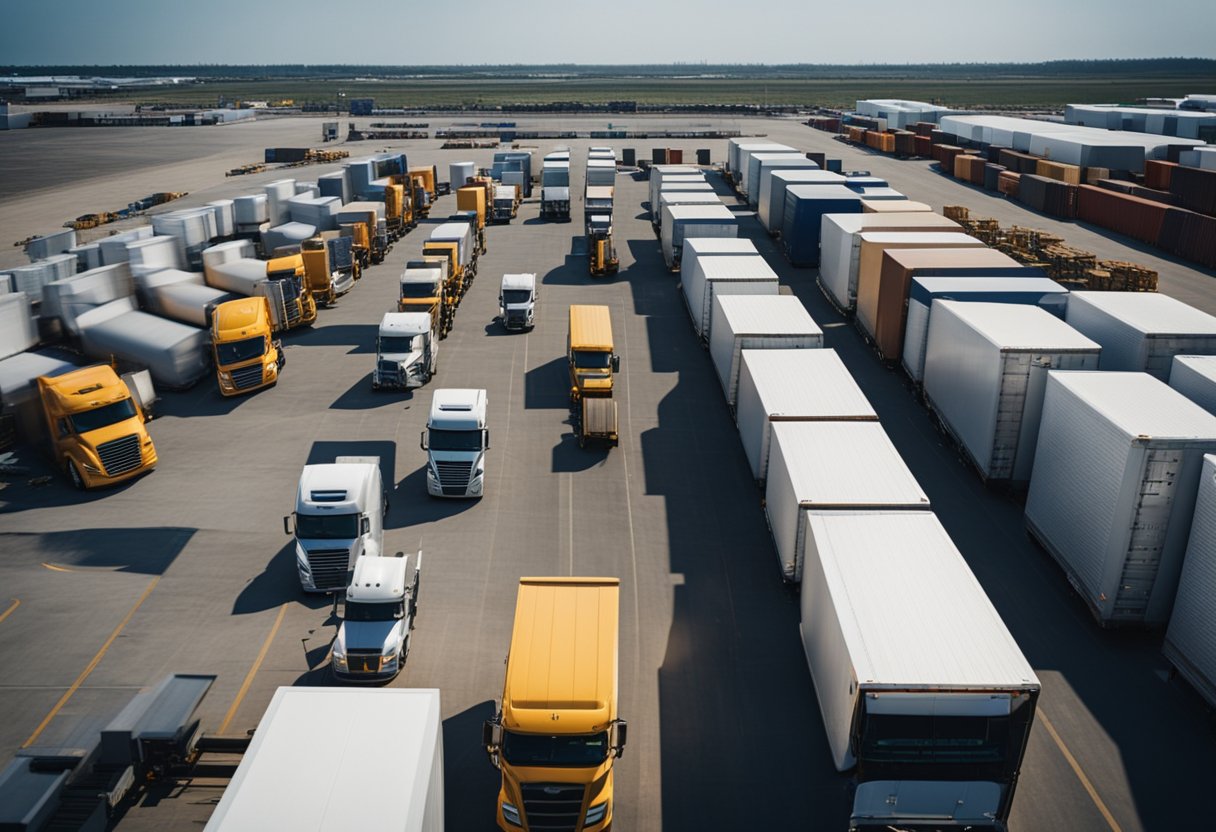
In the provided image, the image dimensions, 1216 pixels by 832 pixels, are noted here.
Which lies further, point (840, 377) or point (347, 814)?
point (840, 377)

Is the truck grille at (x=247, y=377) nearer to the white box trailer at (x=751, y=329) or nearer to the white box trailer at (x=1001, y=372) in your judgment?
the white box trailer at (x=751, y=329)

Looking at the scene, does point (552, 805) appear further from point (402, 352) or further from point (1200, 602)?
point (402, 352)

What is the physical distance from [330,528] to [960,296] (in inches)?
918

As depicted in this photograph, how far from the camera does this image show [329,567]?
21.5 m

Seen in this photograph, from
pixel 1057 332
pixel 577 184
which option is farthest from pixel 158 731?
pixel 577 184

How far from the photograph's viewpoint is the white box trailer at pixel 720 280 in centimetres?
3716

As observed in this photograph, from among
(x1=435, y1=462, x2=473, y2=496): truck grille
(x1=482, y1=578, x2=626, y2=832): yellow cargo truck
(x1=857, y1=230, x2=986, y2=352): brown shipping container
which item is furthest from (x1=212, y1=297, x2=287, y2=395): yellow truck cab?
Result: (x1=857, y1=230, x2=986, y2=352): brown shipping container

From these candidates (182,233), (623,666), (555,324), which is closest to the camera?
(623,666)

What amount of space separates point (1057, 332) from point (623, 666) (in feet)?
55.3

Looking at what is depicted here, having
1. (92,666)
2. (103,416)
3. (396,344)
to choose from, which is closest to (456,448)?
(396,344)

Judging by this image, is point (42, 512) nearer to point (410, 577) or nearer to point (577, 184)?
point (410, 577)

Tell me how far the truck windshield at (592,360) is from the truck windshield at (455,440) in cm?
722

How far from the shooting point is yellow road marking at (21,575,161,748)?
17297 millimetres

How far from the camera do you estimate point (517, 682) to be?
14266 millimetres
